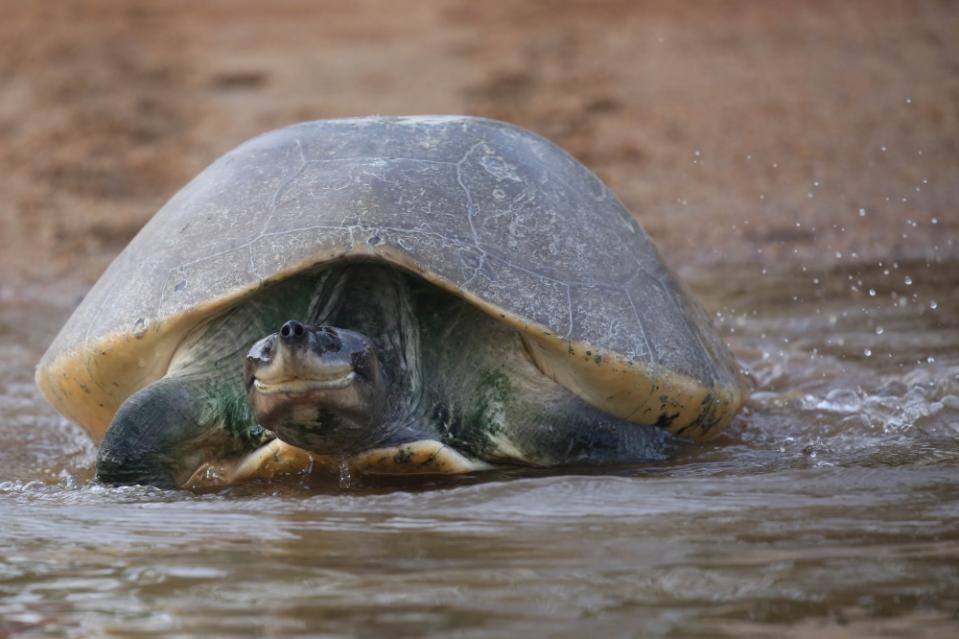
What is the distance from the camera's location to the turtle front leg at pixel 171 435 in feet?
11.4

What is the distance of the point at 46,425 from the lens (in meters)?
4.79

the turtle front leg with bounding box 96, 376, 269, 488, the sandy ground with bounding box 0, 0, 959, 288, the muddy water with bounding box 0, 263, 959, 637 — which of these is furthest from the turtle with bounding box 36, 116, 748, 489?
the sandy ground with bounding box 0, 0, 959, 288

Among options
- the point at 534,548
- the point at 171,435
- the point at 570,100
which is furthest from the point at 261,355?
the point at 570,100

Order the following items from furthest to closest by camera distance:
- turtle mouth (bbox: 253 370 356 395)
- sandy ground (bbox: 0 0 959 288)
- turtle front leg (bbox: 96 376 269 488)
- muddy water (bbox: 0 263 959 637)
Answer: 1. sandy ground (bbox: 0 0 959 288)
2. turtle front leg (bbox: 96 376 269 488)
3. turtle mouth (bbox: 253 370 356 395)
4. muddy water (bbox: 0 263 959 637)

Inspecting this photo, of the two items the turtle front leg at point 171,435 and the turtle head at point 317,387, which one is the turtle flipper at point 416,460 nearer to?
the turtle head at point 317,387

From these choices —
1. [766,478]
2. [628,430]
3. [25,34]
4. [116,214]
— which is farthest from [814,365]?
[25,34]

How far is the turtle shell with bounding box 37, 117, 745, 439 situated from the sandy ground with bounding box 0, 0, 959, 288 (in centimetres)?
367

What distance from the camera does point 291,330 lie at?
308cm

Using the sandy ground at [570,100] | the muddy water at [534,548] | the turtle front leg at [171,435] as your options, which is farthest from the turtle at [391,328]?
the sandy ground at [570,100]

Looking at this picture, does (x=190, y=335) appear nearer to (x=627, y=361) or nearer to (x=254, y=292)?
(x=254, y=292)

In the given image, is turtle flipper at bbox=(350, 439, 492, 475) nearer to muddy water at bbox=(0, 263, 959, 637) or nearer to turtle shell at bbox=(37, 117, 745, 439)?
muddy water at bbox=(0, 263, 959, 637)

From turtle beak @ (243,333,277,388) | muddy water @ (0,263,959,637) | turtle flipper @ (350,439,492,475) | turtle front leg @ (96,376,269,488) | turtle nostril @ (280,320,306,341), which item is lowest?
muddy water @ (0,263,959,637)

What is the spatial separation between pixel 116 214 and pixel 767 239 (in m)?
3.95

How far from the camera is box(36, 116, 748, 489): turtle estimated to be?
11.6ft
